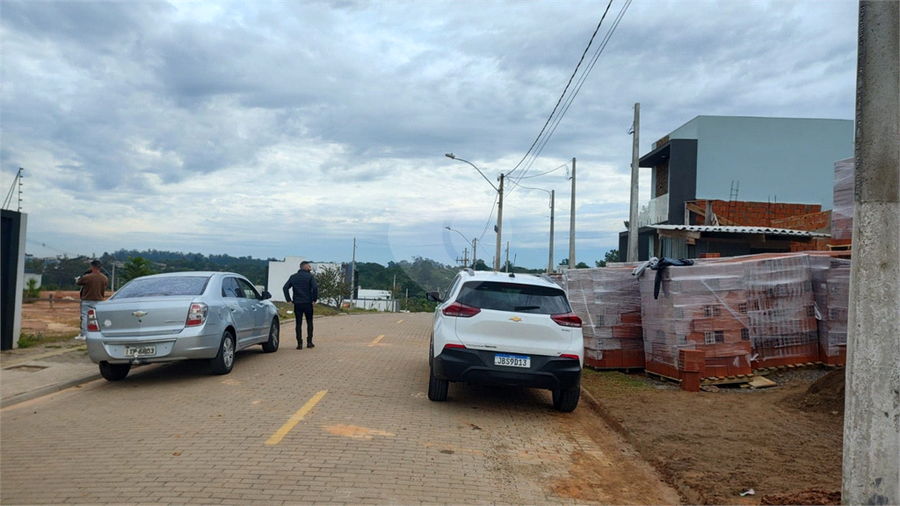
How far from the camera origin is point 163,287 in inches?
402

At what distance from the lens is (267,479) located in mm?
5277

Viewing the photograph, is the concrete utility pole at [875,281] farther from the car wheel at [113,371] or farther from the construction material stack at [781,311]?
the car wheel at [113,371]

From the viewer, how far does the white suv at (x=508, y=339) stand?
314 inches

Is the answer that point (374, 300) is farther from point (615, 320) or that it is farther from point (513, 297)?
point (513, 297)

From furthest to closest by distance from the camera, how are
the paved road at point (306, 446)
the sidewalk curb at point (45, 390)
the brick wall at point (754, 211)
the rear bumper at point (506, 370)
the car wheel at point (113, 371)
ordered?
1. the brick wall at point (754, 211)
2. the car wheel at point (113, 371)
3. the sidewalk curb at point (45, 390)
4. the rear bumper at point (506, 370)
5. the paved road at point (306, 446)

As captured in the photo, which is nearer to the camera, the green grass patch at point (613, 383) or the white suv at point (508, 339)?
the white suv at point (508, 339)

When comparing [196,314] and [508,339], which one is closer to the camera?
[508,339]

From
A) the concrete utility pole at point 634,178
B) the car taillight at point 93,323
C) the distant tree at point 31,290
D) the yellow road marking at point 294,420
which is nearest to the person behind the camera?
the yellow road marking at point 294,420

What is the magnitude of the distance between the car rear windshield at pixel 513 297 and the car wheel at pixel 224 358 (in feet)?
14.2

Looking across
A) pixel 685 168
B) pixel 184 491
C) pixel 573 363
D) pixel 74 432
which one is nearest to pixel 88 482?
pixel 184 491

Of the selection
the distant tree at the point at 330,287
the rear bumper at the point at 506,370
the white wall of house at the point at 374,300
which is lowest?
the white wall of house at the point at 374,300

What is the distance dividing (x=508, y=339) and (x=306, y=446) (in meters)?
2.89

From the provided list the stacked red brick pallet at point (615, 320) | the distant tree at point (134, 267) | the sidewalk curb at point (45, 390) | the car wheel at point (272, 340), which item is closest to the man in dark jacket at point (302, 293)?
the car wheel at point (272, 340)

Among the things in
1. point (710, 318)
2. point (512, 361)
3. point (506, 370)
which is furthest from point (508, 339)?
point (710, 318)
